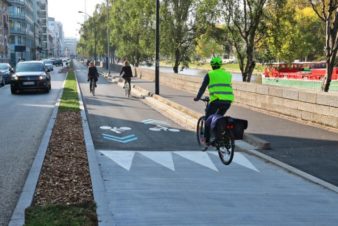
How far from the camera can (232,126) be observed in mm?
8125

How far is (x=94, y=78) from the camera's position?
81.8ft

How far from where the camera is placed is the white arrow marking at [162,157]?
843 cm

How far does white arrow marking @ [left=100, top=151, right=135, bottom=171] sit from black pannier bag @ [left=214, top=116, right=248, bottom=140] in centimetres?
162

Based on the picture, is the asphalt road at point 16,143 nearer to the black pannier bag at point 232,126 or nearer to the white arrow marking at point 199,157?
the white arrow marking at point 199,157

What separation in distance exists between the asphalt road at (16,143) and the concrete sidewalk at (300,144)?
4.38m

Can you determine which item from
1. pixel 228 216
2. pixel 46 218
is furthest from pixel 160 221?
pixel 46 218

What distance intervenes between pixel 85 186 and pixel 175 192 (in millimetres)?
1167

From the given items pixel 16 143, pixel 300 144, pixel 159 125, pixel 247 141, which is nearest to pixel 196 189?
pixel 247 141

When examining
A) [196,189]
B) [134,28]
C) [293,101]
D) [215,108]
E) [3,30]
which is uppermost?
[3,30]

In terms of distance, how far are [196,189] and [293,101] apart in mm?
8133

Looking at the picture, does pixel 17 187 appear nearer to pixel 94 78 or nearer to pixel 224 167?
pixel 224 167

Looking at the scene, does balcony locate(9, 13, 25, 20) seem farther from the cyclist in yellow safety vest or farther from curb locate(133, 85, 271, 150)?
the cyclist in yellow safety vest

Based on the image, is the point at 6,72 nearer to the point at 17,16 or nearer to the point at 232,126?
the point at 232,126

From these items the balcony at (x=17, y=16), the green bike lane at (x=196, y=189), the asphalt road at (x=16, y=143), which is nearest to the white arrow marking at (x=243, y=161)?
the green bike lane at (x=196, y=189)
